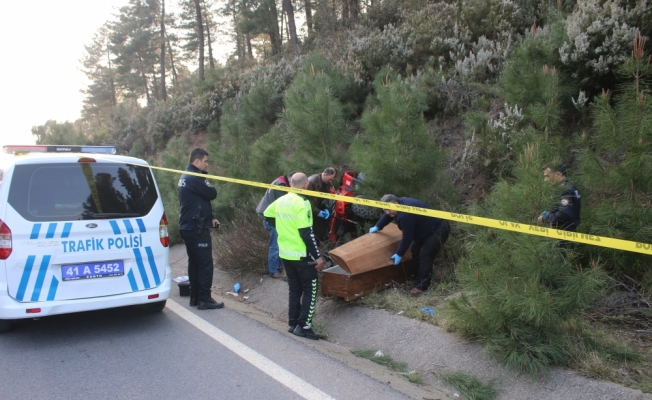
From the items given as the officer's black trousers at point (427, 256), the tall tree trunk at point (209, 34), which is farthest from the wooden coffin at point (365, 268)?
the tall tree trunk at point (209, 34)

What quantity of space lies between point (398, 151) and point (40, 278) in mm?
4224

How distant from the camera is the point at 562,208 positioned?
4113mm

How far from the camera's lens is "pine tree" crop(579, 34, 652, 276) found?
434cm

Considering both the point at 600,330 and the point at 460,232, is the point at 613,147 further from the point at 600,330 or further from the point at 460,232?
the point at 460,232

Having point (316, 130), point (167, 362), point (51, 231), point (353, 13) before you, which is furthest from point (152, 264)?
point (353, 13)

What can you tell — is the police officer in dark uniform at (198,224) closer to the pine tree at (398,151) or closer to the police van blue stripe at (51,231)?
the police van blue stripe at (51,231)

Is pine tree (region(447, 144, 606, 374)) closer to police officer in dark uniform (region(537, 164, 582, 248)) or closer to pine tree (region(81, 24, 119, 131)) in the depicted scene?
police officer in dark uniform (region(537, 164, 582, 248))

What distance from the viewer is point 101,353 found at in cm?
483

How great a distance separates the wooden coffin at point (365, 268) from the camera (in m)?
5.52

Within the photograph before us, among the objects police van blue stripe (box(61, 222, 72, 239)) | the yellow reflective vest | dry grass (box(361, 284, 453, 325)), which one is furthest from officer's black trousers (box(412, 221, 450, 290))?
police van blue stripe (box(61, 222, 72, 239))

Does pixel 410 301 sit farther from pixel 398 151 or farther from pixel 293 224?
pixel 398 151

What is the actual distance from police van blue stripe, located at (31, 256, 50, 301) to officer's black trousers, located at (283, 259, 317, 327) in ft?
7.78

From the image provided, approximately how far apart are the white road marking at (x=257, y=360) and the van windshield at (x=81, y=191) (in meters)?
1.40

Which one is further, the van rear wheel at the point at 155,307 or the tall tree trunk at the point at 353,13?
the tall tree trunk at the point at 353,13
